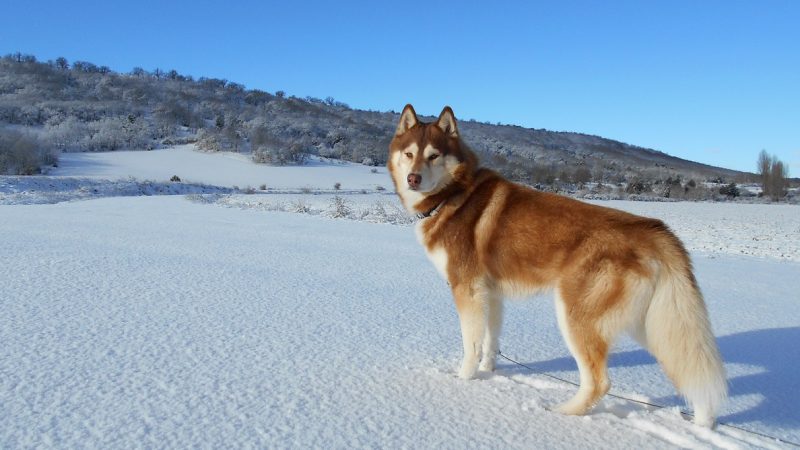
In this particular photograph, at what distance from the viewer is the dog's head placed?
12.0 ft

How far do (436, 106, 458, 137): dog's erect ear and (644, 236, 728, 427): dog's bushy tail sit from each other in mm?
1879

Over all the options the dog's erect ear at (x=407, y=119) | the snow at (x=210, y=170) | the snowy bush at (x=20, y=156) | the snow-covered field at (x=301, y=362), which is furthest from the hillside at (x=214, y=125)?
the dog's erect ear at (x=407, y=119)

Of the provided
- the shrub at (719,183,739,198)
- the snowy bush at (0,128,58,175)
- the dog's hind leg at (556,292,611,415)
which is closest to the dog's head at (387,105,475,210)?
the dog's hind leg at (556,292,611,415)

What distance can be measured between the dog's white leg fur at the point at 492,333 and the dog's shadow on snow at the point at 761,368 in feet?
1.20

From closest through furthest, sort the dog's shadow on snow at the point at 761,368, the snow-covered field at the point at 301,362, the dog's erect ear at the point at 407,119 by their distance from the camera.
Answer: the snow-covered field at the point at 301,362, the dog's shadow on snow at the point at 761,368, the dog's erect ear at the point at 407,119

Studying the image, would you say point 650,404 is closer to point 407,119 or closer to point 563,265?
point 563,265

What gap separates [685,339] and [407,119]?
264 centimetres

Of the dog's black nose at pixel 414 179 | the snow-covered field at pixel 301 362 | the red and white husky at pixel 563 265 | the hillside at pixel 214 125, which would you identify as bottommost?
the snow-covered field at pixel 301 362

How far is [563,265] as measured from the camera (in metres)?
2.97

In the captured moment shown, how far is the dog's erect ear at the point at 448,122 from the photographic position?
12.9 feet

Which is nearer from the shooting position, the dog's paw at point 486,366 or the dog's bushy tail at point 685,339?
the dog's bushy tail at point 685,339

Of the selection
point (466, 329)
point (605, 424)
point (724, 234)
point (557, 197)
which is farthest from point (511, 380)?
point (724, 234)

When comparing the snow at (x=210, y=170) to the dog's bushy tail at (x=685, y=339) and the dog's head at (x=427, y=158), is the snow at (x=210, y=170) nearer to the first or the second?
the dog's head at (x=427, y=158)

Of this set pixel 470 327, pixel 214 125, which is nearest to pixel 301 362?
pixel 470 327
